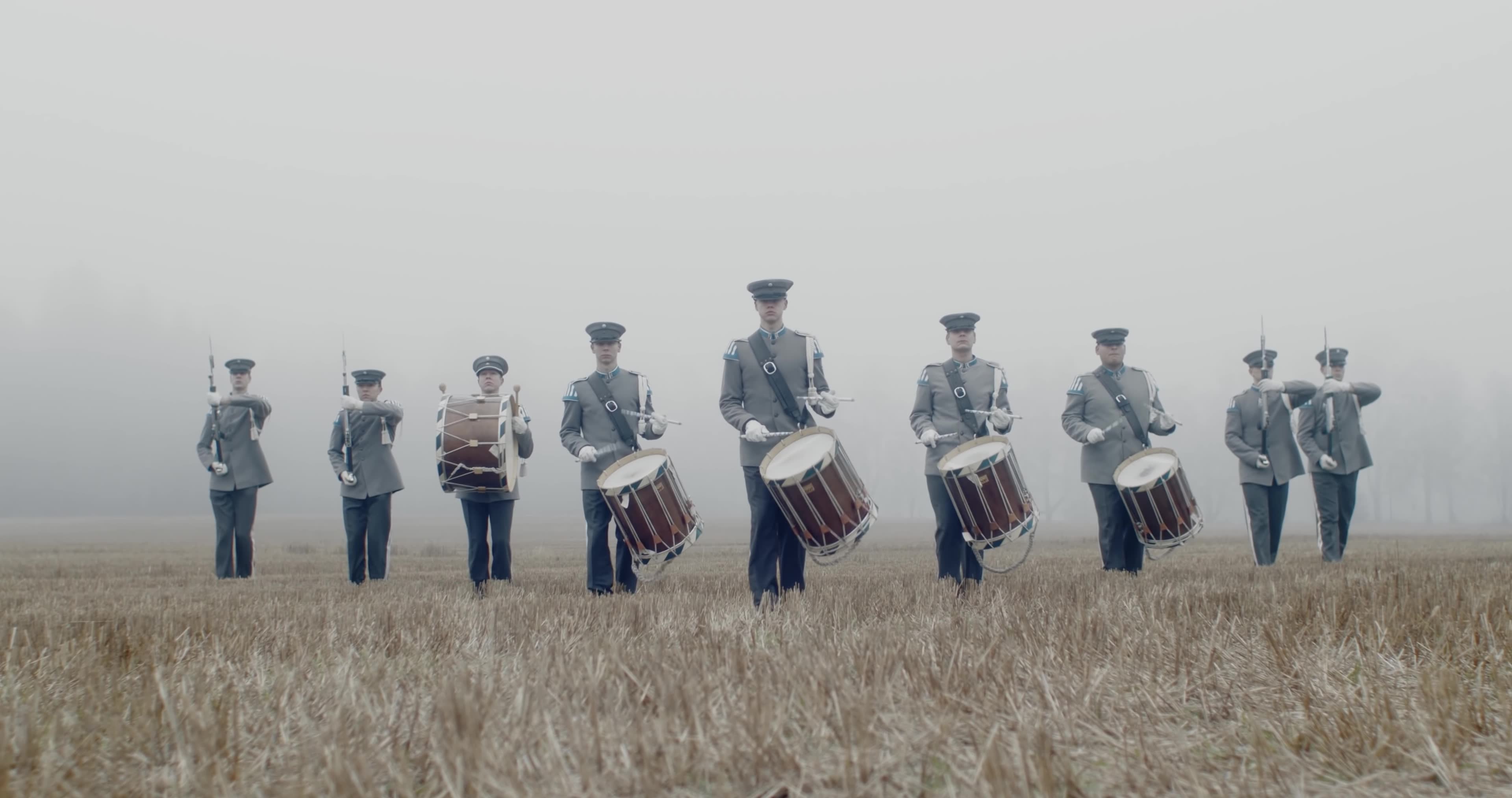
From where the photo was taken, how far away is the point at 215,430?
457 inches

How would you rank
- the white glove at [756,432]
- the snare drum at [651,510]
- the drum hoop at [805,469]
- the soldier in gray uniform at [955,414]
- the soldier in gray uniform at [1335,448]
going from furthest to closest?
the soldier in gray uniform at [1335,448], the soldier in gray uniform at [955,414], the snare drum at [651,510], the white glove at [756,432], the drum hoop at [805,469]

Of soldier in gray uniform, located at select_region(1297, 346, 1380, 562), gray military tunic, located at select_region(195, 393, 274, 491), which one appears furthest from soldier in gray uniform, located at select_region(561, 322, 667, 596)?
soldier in gray uniform, located at select_region(1297, 346, 1380, 562)

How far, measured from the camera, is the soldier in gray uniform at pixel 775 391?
673 cm

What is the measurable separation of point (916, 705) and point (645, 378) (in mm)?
6521

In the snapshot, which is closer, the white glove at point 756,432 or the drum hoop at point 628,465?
the white glove at point 756,432

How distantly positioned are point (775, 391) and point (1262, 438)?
6.95m

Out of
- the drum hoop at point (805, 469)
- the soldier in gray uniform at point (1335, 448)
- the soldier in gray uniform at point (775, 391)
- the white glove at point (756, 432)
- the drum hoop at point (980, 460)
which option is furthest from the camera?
the soldier in gray uniform at point (1335, 448)

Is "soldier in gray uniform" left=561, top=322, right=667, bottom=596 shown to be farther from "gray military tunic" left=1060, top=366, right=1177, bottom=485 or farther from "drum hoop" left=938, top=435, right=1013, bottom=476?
"gray military tunic" left=1060, top=366, right=1177, bottom=485

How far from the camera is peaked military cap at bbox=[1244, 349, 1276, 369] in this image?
1040 centimetres

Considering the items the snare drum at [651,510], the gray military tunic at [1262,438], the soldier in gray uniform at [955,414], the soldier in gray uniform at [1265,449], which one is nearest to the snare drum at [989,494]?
the soldier in gray uniform at [955,414]

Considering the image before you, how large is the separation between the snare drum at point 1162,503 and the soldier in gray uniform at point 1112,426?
1.29 ft

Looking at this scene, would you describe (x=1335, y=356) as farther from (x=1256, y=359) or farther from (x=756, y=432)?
(x=756, y=432)

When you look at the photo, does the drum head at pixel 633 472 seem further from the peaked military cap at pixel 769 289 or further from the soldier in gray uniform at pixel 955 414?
the soldier in gray uniform at pixel 955 414

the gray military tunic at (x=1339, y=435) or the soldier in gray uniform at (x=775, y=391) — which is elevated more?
the soldier in gray uniform at (x=775, y=391)
